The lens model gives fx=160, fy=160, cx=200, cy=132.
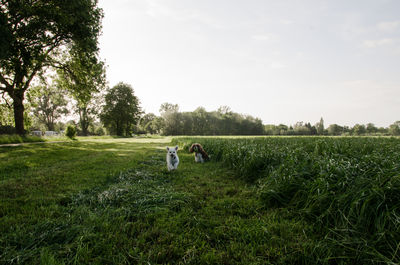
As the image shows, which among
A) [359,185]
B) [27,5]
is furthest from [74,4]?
[359,185]

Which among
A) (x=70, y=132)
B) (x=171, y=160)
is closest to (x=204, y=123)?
(x=70, y=132)

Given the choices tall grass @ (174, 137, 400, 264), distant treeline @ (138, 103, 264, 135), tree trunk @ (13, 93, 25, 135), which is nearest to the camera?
tall grass @ (174, 137, 400, 264)

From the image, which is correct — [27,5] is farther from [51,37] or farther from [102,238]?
[102,238]

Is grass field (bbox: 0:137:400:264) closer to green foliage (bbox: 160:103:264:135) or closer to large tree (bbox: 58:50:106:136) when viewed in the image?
large tree (bbox: 58:50:106:136)

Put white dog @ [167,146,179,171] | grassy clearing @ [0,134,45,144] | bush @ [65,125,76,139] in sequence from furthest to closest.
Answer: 1. bush @ [65,125,76,139]
2. grassy clearing @ [0,134,45,144]
3. white dog @ [167,146,179,171]

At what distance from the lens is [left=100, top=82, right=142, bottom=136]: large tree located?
134ft

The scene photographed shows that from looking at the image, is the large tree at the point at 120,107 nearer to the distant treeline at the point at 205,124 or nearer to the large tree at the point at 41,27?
the distant treeline at the point at 205,124

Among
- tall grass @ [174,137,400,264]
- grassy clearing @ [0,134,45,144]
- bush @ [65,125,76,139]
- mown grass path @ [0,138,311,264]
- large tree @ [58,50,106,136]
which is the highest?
large tree @ [58,50,106,136]

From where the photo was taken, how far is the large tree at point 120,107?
4078cm

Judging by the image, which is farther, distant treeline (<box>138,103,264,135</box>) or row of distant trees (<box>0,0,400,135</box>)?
distant treeline (<box>138,103,264,135</box>)

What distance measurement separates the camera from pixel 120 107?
41000mm

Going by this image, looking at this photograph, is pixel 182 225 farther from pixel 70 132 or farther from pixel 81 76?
pixel 70 132

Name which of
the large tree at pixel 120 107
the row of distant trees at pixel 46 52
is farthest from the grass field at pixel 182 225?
the large tree at pixel 120 107

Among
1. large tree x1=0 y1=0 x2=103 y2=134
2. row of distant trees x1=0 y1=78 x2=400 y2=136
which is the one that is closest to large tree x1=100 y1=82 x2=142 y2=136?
row of distant trees x1=0 y1=78 x2=400 y2=136
